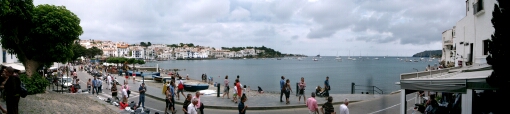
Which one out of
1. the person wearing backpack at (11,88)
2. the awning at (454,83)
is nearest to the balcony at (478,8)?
the awning at (454,83)

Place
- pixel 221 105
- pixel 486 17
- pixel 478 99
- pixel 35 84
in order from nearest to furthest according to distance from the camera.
Answer: 1. pixel 478 99
2. pixel 486 17
3. pixel 221 105
4. pixel 35 84

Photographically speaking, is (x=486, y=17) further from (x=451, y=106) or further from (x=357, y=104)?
(x=357, y=104)

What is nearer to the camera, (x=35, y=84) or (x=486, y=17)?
(x=486, y=17)

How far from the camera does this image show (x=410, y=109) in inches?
542

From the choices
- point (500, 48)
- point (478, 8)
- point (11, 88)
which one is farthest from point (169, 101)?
point (478, 8)

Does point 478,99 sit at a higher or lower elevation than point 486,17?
lower

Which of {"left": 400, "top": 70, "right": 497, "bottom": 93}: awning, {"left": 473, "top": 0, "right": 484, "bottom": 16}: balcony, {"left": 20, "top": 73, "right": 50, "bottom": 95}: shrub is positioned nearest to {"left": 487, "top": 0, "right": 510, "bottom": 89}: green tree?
{"left": 400, "top": 70, "right": 497, "bottom": 93}: awning

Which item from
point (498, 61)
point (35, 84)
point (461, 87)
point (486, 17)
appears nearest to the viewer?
point (498, 61)

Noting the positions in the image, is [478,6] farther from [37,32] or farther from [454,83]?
[37,32]

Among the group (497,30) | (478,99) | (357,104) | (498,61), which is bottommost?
(357,104)

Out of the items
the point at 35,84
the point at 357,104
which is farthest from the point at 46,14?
the point at 357,104

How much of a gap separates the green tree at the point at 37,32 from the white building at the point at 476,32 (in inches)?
748

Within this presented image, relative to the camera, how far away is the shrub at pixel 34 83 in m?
15.8

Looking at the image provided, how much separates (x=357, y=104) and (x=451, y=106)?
6.47m
